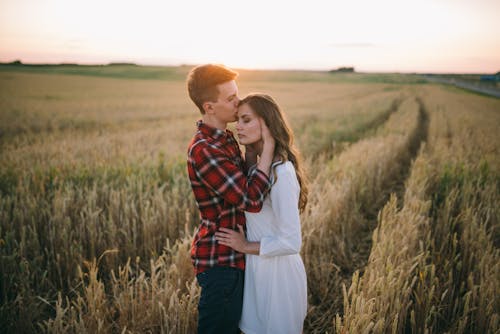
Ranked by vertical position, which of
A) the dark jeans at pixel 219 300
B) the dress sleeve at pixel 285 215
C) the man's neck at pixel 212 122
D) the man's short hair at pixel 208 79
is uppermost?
the man's short hair at pixel 208 79

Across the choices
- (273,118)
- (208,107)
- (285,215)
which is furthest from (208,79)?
(285,215)

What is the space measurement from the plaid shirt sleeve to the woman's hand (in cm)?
20

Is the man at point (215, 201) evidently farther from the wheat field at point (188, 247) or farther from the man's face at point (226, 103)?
the wheat field at point (188, 247)

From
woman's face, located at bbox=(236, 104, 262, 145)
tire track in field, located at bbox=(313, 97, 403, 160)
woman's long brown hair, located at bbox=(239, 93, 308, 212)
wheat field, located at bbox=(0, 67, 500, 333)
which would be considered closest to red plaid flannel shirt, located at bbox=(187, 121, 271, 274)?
woman's face, located at bbox=(236, 104, 262, 145)

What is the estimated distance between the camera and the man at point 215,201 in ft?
5.39

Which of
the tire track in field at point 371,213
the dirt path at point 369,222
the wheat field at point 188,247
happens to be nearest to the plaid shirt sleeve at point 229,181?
the wheat field at point 188,247

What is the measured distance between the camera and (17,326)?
227 centimetres

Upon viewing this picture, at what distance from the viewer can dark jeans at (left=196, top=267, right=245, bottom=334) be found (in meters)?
1.68

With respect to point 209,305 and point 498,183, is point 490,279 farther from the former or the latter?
point 498,183

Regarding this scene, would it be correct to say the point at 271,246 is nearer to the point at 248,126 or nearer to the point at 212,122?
the point at 248,126

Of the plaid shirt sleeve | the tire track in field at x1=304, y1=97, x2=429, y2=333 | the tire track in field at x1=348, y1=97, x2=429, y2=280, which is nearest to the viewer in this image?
the plaid shirt sleeve

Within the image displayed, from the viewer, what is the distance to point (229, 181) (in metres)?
1.54

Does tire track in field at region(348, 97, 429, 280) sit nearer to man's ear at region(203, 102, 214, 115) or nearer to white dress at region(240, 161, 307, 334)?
white dress at region(240, 161, 307, 334)

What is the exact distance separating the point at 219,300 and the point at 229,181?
672mm
